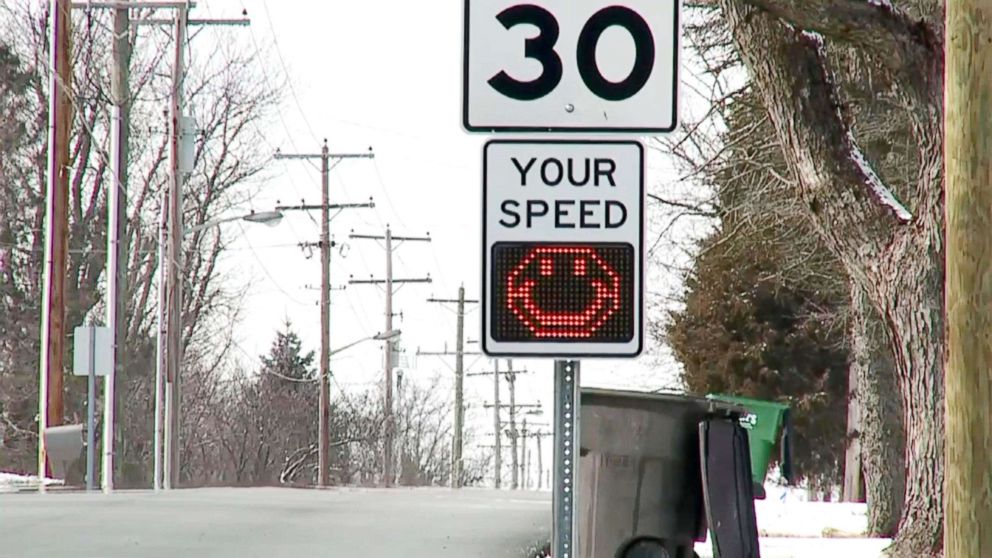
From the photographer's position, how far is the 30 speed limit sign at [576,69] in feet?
17.6

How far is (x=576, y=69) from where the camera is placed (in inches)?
212

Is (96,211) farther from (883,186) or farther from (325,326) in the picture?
(883,186)

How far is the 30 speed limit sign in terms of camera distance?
536 cm

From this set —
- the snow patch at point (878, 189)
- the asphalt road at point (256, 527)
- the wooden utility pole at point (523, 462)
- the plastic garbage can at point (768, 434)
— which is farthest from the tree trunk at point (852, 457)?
the wooden utility pole at point (523, 462)

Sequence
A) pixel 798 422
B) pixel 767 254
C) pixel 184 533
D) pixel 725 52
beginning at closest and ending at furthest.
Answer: pixel 184 533 < pixel 725 52 < pixel 767 254 < pixel 798 422

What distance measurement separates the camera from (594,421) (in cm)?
741

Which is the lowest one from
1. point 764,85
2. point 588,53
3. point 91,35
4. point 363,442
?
point 363,442

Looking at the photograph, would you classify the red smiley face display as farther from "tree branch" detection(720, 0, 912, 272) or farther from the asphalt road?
"tree branch" detection(720, 0, 912, 272)

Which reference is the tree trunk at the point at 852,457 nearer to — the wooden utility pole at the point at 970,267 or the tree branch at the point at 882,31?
the tree branch at the point at 882,31

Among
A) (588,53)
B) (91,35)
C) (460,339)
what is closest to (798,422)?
(91,35)

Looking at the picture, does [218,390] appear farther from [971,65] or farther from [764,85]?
[971,65]

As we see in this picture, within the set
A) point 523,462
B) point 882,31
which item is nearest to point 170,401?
point 882,31

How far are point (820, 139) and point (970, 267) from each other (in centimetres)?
740

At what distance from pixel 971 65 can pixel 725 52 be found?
15.3 metres
